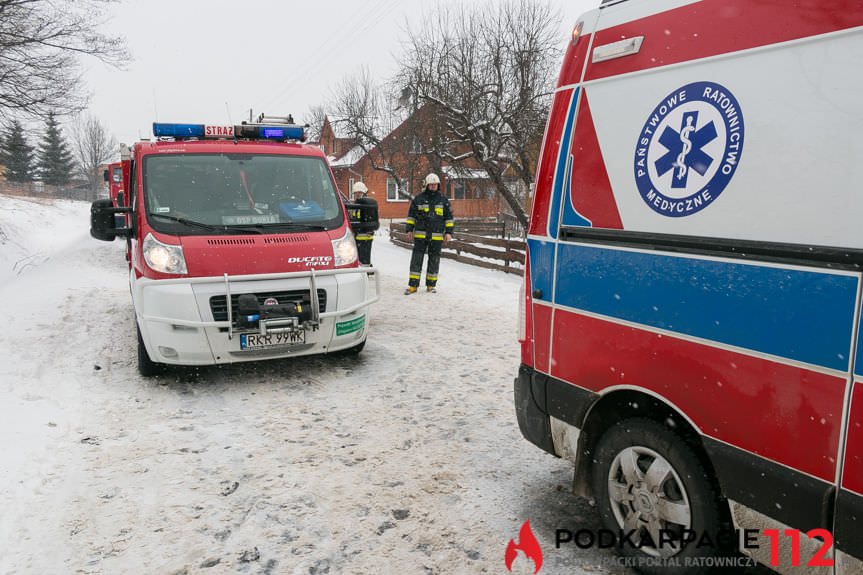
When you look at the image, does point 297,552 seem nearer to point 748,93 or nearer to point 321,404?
point 321,404

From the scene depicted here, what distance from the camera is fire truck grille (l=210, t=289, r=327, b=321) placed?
Result: 5.09 metres

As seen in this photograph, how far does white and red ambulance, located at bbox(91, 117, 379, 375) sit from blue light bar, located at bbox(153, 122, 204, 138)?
0.04 feet

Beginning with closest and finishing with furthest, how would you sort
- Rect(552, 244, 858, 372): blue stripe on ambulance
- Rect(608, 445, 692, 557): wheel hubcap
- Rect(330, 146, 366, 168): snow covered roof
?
Rect(552, 244, 858, 372): blue stripe on ambulance → Rect(608, 445, 692, 557): wheel hubcap → Rect(330, 146, 366, 168): snow covered roof

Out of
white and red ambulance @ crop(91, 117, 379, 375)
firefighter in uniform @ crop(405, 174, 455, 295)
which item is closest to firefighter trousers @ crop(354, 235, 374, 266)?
firefighter in uniform @ crop(405, 174, 455, 295)

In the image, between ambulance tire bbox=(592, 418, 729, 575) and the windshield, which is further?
the windshield

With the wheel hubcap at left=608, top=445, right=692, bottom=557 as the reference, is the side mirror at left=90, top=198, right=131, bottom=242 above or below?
above

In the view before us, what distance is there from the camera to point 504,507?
11.1 feet

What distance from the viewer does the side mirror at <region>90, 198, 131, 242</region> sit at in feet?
18.6

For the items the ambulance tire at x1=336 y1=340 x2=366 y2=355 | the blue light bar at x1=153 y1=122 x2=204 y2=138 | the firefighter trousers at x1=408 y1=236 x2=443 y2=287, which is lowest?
the ambulance tire at x1=336 y1=340 x2=366 y2=355

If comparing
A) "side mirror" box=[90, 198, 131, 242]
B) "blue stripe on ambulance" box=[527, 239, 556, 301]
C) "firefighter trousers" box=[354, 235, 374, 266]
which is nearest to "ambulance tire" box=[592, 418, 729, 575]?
"blue stripe on ambulance" box=[527, 239, 556, 301]

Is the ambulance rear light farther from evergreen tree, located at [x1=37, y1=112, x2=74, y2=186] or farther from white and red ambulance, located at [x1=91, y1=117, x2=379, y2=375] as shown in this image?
evergreen tree, located at [x1=37, y1=112, x2=74, y2=186]

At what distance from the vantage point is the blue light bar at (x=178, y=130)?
244 inches

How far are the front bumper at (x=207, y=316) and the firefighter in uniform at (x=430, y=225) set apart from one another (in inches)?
191

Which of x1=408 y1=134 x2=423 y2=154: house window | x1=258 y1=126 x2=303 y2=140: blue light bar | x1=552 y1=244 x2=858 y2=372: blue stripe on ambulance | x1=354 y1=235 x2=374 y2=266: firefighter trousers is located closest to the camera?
x1=552 y1=244 x2=858 y2=372: blue stripe on ambulance
